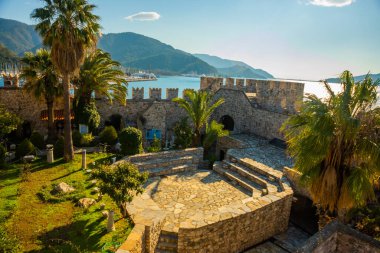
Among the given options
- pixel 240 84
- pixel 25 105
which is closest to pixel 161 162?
pixel 240 84

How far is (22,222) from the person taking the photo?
770cm

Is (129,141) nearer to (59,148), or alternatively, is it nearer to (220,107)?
(59,148)

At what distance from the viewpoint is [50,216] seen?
27.0 feet

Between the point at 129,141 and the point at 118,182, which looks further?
the point at 129,141

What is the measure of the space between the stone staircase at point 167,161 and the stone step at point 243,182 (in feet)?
4.92

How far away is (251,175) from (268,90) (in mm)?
7737

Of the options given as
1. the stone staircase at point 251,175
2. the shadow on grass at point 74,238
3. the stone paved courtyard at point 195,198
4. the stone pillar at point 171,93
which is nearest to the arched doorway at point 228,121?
the stone pillar at point 171,93

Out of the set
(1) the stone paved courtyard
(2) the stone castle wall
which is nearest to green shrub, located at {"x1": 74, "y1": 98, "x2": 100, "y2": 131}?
(2) the stone castle wall

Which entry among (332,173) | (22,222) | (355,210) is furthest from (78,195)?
(355,210)

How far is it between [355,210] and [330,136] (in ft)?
16.4

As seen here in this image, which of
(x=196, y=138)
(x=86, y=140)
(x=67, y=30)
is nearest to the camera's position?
(x=67, y=30)

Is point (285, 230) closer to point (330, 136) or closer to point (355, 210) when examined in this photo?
point (355, 210)

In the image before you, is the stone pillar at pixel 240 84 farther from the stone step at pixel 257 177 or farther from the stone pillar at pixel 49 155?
the stone pillar at pixel 49 155

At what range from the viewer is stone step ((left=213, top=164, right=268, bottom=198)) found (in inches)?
469
